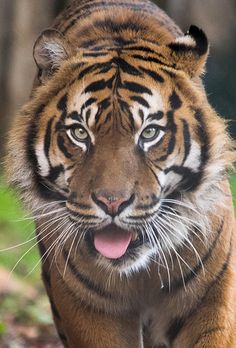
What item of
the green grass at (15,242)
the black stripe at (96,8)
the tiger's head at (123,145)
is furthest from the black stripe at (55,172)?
the green grass at (15,242)

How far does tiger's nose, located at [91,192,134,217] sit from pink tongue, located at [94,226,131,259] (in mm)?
181

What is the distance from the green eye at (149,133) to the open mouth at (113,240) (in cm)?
31

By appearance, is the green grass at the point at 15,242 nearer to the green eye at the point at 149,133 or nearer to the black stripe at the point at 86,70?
the black stripe at the point at 86,70

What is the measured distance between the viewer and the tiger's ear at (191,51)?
3971 millimetres

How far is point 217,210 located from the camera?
4188mm

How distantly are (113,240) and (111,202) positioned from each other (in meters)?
0.25

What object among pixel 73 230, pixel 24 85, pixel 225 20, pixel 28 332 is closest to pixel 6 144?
pixel 73 230

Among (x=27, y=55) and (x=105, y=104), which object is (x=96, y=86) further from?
(x=27, y=55)

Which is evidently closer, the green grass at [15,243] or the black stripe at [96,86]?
the black stripe at [96,86]

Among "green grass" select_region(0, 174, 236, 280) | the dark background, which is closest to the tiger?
"green grass" select_region(0, 174, 236, 280)

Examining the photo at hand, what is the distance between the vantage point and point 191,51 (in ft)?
13.0

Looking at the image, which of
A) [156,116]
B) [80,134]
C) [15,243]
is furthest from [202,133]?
[15,243]

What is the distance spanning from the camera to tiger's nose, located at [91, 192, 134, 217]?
144 inches

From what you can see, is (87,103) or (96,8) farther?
(96,8)
